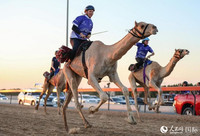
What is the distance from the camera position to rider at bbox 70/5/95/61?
31.1 feet

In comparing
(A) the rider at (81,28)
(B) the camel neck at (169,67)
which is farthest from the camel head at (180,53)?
(A) the rider at (81,28)

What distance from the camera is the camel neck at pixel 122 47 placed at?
800 cm

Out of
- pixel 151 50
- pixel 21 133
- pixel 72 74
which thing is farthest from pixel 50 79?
pixel 21 133

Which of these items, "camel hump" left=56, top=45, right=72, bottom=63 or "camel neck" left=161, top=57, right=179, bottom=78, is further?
"camel neck" left=161, top=57, right=179, bottom=78

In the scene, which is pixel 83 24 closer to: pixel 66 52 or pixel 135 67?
pixel 66 52

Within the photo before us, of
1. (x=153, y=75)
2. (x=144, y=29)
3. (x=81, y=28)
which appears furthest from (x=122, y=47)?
(x=153, y=75)

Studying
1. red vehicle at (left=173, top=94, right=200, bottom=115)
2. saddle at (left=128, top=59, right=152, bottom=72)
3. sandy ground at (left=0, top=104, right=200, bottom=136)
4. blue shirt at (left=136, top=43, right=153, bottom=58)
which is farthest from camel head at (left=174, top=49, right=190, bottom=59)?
sandy ground at (left=0, top=104, right=200, bottom=136)

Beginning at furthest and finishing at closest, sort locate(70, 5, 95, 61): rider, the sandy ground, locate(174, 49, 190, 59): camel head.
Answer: locate(174, 49, 190, 59): camel head → locate(70, 5, 95, 61): rider → the sandy ground

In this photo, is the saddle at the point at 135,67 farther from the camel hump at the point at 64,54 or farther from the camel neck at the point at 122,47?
the camel neck at the point at 122,47

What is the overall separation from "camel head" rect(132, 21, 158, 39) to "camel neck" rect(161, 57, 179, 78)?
22.9 ft

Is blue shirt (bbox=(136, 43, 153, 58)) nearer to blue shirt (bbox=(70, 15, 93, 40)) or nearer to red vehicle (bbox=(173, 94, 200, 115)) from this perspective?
red vehicle (bbox=(173, 94, 200, 115))

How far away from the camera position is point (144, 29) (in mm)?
7570

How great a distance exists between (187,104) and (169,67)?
254 centimetres

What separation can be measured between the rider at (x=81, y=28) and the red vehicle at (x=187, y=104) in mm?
7793
